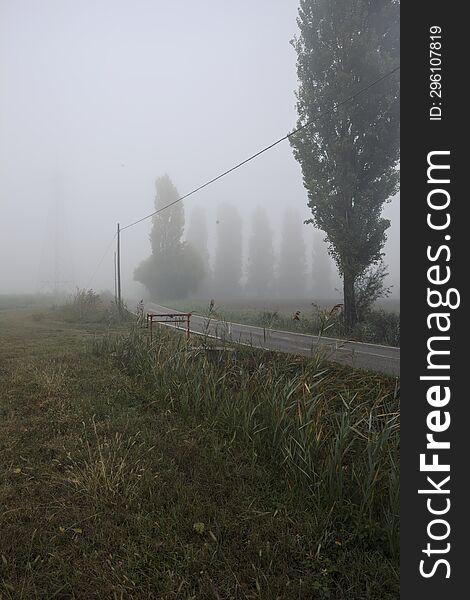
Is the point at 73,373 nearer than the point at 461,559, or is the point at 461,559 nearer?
the point at 461,559

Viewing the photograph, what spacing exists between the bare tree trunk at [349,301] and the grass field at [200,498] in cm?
757

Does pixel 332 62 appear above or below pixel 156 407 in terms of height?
above

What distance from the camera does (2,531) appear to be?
2.34 meters

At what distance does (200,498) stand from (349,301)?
1037cm

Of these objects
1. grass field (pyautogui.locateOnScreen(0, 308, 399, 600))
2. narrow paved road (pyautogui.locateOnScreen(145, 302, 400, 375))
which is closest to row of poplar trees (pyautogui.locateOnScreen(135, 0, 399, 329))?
narrow paved road (pyautogui.locateOnScreen(145, 302, 400, 375))

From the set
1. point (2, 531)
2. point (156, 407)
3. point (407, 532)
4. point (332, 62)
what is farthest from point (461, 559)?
point (332, 62)

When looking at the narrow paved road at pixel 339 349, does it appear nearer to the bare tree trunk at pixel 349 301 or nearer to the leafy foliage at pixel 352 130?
the bare tree trunk at pixel 349 301

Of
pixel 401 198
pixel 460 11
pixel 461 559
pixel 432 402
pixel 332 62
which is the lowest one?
pixel 461 559

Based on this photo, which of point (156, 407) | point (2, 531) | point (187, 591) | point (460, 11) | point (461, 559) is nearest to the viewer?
point (461, 559)

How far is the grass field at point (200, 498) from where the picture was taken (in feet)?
6.45

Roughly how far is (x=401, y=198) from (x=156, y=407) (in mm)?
4170

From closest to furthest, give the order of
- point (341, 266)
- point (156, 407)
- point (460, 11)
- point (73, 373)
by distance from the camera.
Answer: point (460, 11) < point (156, 407) < point (73, 373) < point (341, 266)

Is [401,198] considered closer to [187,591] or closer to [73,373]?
[187,591]

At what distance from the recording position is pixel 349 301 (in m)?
12.2
